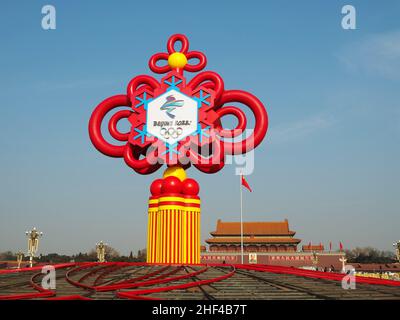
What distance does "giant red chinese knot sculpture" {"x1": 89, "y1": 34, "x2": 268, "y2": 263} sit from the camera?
49.5 ft

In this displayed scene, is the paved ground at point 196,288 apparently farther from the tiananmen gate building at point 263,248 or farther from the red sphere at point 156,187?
the tiananmen gate building at point 263,248

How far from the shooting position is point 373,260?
57.2 meters

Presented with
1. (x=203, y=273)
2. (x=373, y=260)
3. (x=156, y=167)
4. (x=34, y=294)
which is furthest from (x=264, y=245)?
(x=34, y=294)

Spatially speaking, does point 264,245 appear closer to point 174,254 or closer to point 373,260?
point 373,260

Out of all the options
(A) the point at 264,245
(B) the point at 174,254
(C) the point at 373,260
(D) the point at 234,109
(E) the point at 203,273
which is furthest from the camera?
(C) the point at 373,260

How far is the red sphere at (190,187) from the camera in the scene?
1551cm

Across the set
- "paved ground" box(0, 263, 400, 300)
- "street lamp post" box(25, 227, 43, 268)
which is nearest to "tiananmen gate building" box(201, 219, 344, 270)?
"street lamp post" box(25, 227, 43, 268)

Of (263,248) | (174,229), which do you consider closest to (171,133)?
(174,229)

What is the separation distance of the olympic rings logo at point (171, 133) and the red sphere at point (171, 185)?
5.46 feet

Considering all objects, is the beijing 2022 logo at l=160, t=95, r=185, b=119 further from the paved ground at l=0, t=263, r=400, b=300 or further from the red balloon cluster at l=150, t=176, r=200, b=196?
the paved ground at l=0, t=263, r=400, b=300

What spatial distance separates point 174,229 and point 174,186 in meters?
1.69

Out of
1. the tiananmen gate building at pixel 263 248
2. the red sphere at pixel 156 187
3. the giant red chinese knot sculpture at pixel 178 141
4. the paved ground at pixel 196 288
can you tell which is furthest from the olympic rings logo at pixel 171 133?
the tiananmen gate building at pixel 263 248

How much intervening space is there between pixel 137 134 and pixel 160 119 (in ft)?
3.82

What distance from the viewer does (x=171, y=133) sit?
50.8 ft
